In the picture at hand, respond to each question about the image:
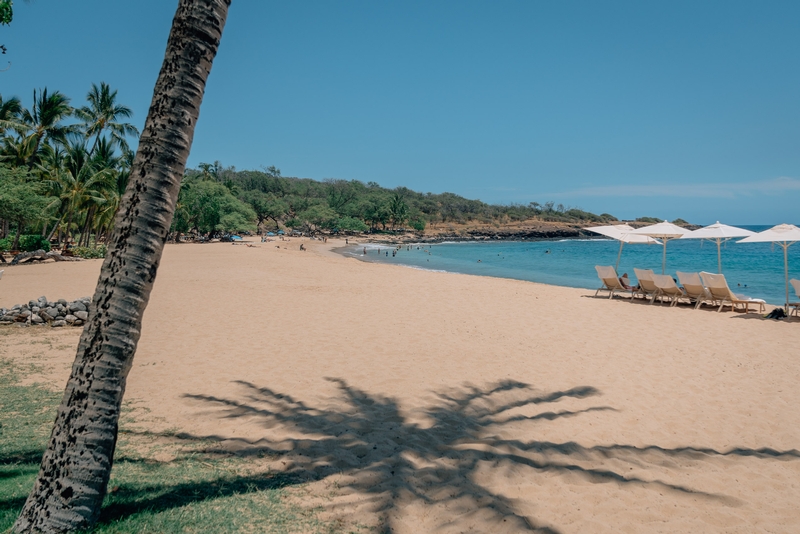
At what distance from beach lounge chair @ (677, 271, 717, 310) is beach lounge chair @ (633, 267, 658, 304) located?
2.31 feet

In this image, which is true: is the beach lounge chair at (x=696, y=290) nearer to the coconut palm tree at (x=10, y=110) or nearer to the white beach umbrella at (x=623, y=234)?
the white beach umbrella at (x=623, y=234)

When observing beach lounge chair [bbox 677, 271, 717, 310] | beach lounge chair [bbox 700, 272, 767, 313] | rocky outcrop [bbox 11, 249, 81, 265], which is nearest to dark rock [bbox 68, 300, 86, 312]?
beach lounge chair [bbox 677, 271, 717, 310]

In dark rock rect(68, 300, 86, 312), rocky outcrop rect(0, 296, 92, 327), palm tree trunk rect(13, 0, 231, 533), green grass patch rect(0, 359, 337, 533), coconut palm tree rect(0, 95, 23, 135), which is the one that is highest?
coconut palm tree rect(0, 95, 23, 135)

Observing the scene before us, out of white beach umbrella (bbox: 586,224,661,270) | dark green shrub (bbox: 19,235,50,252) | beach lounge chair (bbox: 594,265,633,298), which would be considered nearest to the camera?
beach lounge chair (bbox: 594,265,633,298)

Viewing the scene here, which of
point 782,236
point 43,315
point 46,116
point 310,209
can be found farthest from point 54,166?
point 310,209

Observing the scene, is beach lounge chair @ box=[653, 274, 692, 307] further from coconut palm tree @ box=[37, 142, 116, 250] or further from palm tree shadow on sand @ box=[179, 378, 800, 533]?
coconut palm tree @ box=[37, 142, 116, 250]

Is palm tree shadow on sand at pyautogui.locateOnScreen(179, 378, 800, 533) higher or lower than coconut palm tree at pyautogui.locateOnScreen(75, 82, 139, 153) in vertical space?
lower

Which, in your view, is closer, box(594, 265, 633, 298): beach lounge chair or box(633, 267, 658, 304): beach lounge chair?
box(633, 267, 658, 304): beach lounge chair

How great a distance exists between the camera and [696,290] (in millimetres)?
12258

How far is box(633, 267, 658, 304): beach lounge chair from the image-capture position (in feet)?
42.4

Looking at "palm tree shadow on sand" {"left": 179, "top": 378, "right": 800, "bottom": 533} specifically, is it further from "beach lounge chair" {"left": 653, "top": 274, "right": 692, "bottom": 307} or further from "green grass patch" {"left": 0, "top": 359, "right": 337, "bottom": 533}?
"beach lounge chair" {"left": 653, "top": 274, "right": 692, "bottom": 307}

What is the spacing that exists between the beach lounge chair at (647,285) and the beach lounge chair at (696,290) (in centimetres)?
70

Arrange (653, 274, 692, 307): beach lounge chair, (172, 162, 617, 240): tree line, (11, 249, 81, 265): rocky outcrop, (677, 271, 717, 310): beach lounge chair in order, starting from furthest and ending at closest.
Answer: (172, 162, 617, 240): tree line < (11, 249, 81, 265): rocky outcrop < (653, 274, 692, 307): beach lounge chair < (677, 271, 717, 310): beach lounge chair

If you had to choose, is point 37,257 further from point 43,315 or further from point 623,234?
point 623,234
